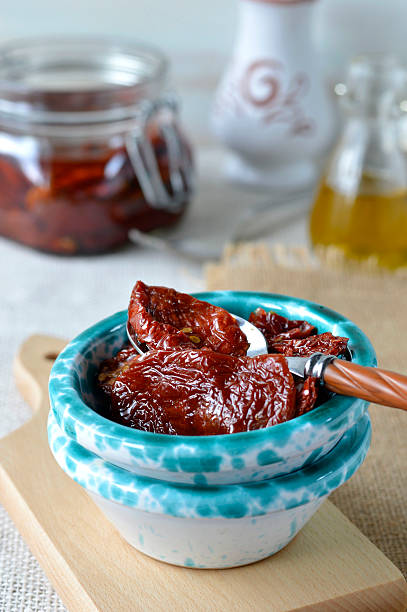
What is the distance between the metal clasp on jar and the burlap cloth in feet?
0.56

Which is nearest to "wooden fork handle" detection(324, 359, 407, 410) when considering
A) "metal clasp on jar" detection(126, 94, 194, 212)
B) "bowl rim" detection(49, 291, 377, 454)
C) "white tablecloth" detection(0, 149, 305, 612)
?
"bowl rim" detection(49, 291, 377, 454)

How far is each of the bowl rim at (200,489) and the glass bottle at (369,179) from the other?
2.50 feet


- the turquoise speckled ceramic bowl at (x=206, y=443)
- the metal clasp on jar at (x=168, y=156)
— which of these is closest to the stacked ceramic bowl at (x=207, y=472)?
the turquoise speckled ceramic bowl at (x=206, y=443)

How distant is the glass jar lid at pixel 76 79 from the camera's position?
1370 mm

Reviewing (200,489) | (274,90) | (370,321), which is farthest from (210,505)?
(274,90)

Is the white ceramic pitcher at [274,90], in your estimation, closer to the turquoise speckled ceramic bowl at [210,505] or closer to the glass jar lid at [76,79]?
the glass jar lid at [76,79]

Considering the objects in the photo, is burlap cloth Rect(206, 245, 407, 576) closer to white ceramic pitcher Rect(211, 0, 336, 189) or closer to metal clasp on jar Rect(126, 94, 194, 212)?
metal clasp on jar Rect(126, 94, 194, 212)

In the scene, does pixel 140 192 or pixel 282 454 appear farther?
pixel 140 192

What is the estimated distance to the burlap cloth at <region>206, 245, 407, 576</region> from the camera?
82cm

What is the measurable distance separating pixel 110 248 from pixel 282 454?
96 cm

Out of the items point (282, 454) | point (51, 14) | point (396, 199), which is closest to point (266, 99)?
point (396, 199)

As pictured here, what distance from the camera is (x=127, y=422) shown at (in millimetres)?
645

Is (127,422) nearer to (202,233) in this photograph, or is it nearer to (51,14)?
(202,233)

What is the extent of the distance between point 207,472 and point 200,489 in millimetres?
26
